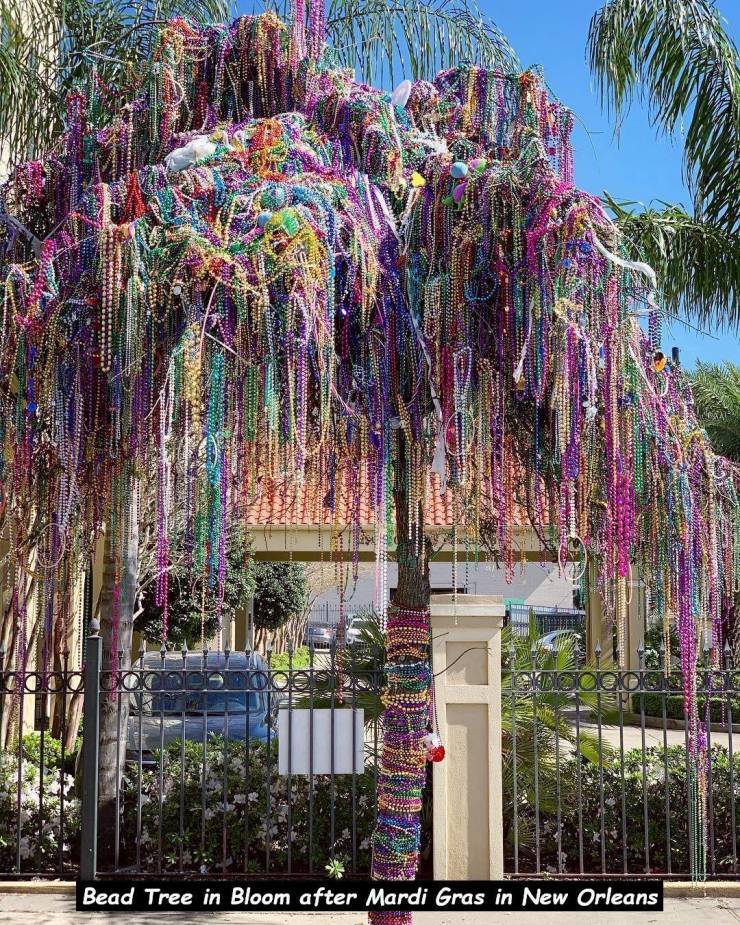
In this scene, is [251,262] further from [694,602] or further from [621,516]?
[694,602]

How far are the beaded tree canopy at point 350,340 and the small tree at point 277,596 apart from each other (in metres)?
20.9

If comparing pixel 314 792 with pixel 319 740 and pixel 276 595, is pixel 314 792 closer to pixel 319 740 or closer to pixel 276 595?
pixel 319 740

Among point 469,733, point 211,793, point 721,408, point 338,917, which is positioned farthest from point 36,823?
point 721,408

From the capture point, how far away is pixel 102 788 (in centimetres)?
704

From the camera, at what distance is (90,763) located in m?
6.46

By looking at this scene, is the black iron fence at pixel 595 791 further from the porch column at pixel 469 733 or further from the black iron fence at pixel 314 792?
the porch column at pixel 469 733

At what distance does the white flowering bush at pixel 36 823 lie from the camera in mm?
6754

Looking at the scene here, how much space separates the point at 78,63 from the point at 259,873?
6343 mm

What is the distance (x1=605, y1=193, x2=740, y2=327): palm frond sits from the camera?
971 centimetres

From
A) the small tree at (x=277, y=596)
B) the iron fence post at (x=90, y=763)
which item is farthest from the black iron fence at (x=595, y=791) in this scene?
the small tree at (x=277, y=596)

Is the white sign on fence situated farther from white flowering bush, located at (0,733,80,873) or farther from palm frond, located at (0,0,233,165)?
palm frond, located at (0,0,233,165)

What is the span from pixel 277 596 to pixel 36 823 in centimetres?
1899

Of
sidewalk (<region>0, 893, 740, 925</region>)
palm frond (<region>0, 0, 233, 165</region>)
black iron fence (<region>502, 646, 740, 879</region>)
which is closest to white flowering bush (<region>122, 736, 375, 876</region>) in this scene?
sidewalk (<region>0, 893, 740, 925</region>)

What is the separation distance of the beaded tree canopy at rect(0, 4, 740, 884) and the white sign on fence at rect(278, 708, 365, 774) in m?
2.44
